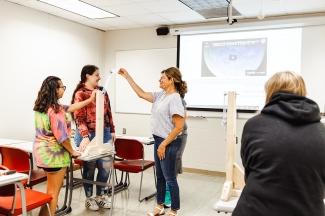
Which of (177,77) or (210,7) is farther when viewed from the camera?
(210,7)

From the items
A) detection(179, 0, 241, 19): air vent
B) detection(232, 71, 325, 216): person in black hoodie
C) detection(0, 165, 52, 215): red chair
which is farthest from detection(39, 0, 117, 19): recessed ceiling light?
detection(232, 71, 325, 216): person in black hoodie

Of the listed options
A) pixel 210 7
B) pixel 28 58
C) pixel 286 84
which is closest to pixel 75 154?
pixel 286 84

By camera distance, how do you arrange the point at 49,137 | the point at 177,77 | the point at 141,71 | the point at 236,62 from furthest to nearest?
the point at 141,71 → the point at 236,62 → the point at 177,77 → the point at 49,137

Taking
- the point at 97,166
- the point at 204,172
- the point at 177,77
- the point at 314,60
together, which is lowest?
the point at 204,172

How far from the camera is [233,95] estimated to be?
219 cm

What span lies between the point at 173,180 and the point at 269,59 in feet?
8.76

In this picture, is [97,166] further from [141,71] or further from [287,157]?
[287,157]

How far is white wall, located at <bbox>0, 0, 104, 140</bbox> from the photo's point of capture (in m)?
4.20

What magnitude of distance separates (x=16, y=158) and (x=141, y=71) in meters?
2.96

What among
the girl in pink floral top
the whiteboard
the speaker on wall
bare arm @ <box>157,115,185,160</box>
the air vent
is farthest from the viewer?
the whiteboard

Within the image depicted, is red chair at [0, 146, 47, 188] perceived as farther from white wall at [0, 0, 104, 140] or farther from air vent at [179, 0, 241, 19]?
air vent at [179, 0, 241, 19]

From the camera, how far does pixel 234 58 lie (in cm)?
509

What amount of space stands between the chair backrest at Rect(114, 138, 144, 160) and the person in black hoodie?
8.63 ft

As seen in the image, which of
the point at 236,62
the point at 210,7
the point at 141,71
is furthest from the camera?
the point at 141,71
